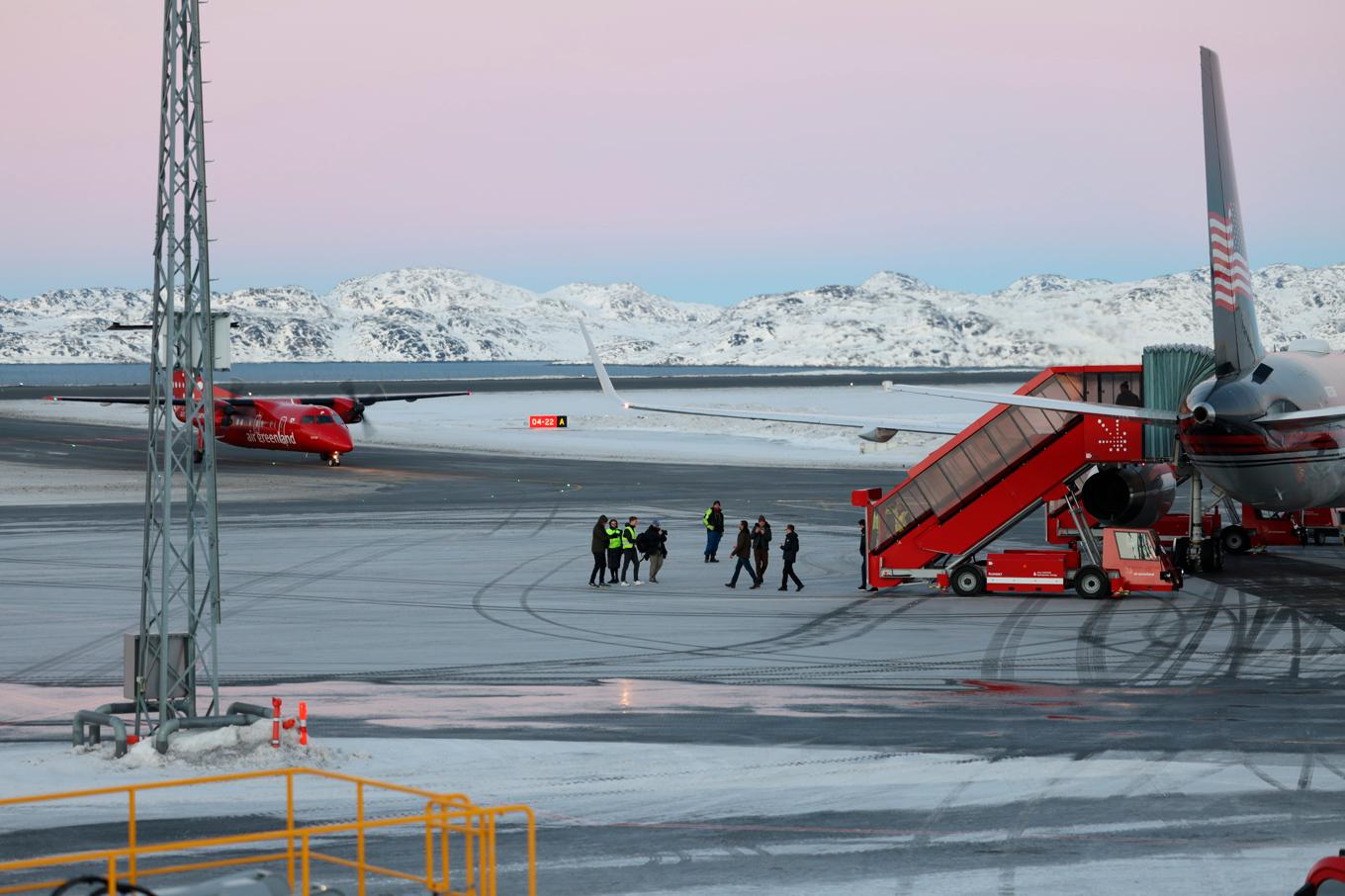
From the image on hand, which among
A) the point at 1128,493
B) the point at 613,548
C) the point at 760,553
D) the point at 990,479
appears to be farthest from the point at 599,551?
the point at 1128,493

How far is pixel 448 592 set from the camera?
3741 cm

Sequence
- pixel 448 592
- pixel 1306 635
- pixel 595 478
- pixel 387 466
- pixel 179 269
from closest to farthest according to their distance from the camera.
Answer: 1. pixel 179 269
2. pixel 1306 635
3. pixel 448 592
4. pixel 595 478
5. pixel 387 466

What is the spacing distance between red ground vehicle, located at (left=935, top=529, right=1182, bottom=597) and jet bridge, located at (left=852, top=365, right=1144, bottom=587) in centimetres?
109

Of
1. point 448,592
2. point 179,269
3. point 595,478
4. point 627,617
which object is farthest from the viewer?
point 595,478

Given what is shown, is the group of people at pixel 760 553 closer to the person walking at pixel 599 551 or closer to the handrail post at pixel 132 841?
the person walking at pixel 599 551

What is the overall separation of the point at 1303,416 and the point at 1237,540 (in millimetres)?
14331

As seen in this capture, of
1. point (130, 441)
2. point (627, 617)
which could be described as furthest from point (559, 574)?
point (130, 441)

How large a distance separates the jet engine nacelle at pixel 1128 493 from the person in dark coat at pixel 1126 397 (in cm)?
163

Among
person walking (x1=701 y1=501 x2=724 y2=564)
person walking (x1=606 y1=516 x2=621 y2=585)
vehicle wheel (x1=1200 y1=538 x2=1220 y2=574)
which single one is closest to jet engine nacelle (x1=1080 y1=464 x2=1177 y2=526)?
vehicle wheel (x1=1200 y1=538 x2=1220 y2=574)

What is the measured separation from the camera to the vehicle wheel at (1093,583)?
3638 cm

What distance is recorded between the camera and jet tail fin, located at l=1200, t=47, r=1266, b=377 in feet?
116

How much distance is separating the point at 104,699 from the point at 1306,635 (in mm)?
21830

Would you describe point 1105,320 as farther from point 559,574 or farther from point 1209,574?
point 559,574

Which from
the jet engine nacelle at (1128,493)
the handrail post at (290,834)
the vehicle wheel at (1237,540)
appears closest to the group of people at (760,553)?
the jet engine nacelle at (1128,493)
